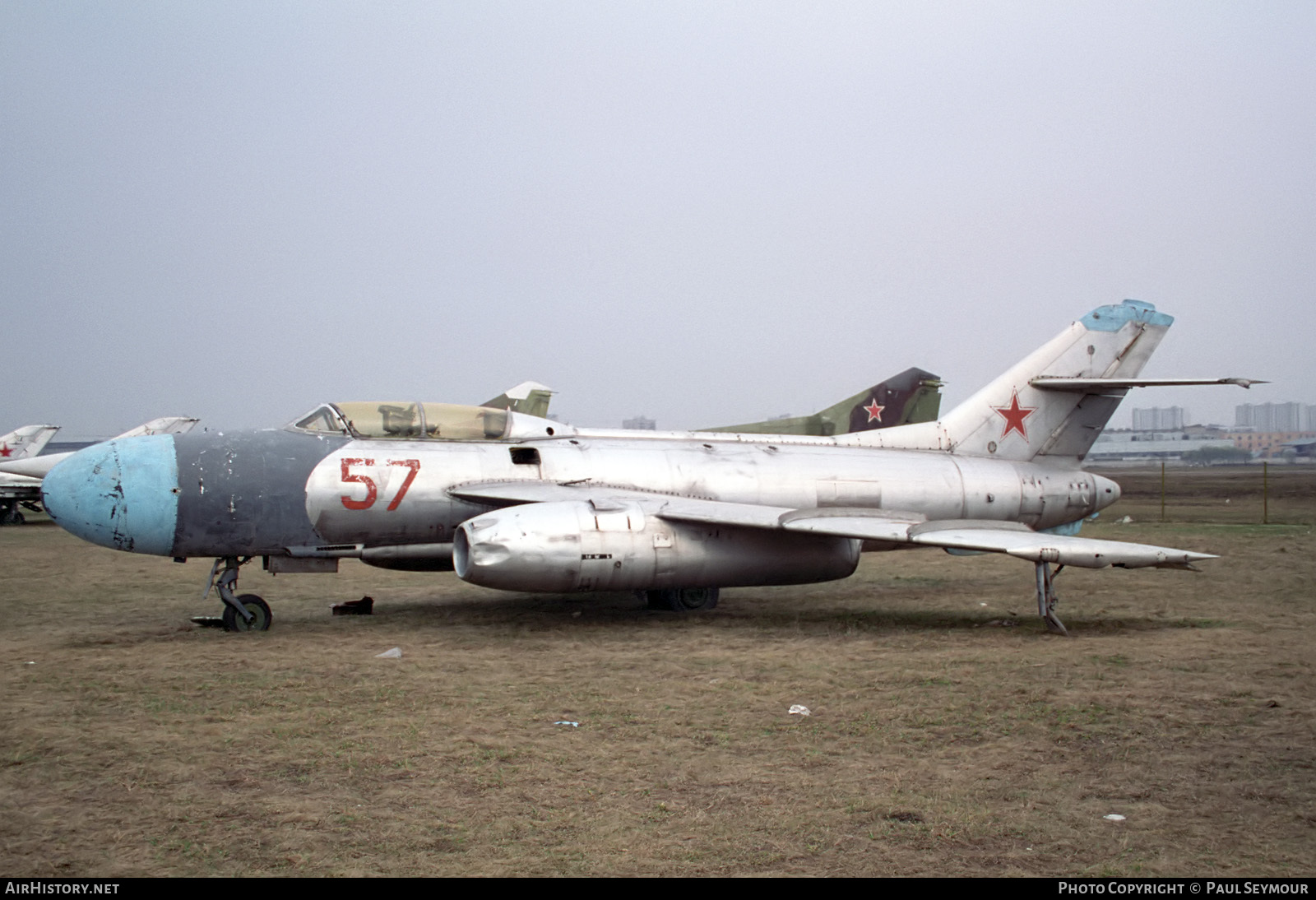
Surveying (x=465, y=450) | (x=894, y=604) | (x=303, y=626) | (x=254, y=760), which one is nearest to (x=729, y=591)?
(x=894, y=604)

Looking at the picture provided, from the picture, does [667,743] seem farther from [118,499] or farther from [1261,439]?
[1261,439]

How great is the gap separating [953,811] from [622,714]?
8.10 ft

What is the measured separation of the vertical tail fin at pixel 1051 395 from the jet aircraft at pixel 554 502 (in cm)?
21

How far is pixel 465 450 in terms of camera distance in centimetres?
1084

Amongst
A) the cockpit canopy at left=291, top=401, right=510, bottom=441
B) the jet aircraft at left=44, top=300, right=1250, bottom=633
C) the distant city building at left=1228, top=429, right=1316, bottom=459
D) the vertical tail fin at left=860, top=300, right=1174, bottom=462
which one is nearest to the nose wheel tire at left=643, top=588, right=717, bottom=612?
the jet aircraft at left=44, top=300, right=1250, bottom=633

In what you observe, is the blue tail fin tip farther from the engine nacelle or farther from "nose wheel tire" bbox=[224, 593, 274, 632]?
"nose wheel tire" bbox=[224, 593, 274, 632]

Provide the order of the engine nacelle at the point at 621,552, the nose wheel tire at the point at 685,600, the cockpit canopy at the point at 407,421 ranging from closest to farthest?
the engine nacelle at the point at 621,552 < the cockpit canopy at the point at 407,421 < the nose wheel tire at the point at 685,600

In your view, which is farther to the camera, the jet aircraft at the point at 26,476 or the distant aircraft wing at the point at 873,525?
the jet aircraft at the point at 26,476

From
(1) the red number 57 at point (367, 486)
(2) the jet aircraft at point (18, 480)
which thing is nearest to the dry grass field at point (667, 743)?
(1) the red number 57 at point (367, 486)

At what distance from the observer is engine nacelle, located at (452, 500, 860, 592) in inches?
364

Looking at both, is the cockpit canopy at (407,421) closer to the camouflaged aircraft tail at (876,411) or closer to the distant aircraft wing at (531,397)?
the camouflaged aircraft tail at (876,411)

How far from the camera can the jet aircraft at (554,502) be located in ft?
30.8

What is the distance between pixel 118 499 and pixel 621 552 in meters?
4.68
